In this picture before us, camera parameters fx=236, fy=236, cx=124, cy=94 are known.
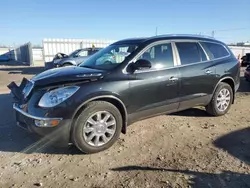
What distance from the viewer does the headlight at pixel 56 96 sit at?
137 inches

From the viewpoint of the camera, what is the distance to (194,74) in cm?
488

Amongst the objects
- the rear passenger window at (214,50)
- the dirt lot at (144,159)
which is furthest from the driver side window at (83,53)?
the rear passenger window at (214,50)

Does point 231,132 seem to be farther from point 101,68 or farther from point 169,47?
point 101,68

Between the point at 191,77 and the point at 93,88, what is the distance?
87.0 inches

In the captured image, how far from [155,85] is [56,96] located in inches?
70.2

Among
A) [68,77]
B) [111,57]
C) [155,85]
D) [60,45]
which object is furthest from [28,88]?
[60,45]

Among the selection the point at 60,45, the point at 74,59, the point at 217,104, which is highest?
the point at 60,45

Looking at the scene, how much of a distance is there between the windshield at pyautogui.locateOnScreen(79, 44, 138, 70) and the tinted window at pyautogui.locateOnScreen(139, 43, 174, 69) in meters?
0.29

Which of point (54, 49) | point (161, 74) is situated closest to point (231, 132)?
point (161, 74)

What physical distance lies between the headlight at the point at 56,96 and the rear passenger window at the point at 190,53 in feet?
7.74

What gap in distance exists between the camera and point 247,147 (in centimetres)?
396

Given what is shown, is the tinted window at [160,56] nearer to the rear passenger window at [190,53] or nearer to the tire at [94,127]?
the rear passenger window at [190,53]

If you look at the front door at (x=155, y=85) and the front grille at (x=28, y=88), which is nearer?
the front grille at (x=28, y=88)

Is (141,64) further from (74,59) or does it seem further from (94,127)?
(74,59)
